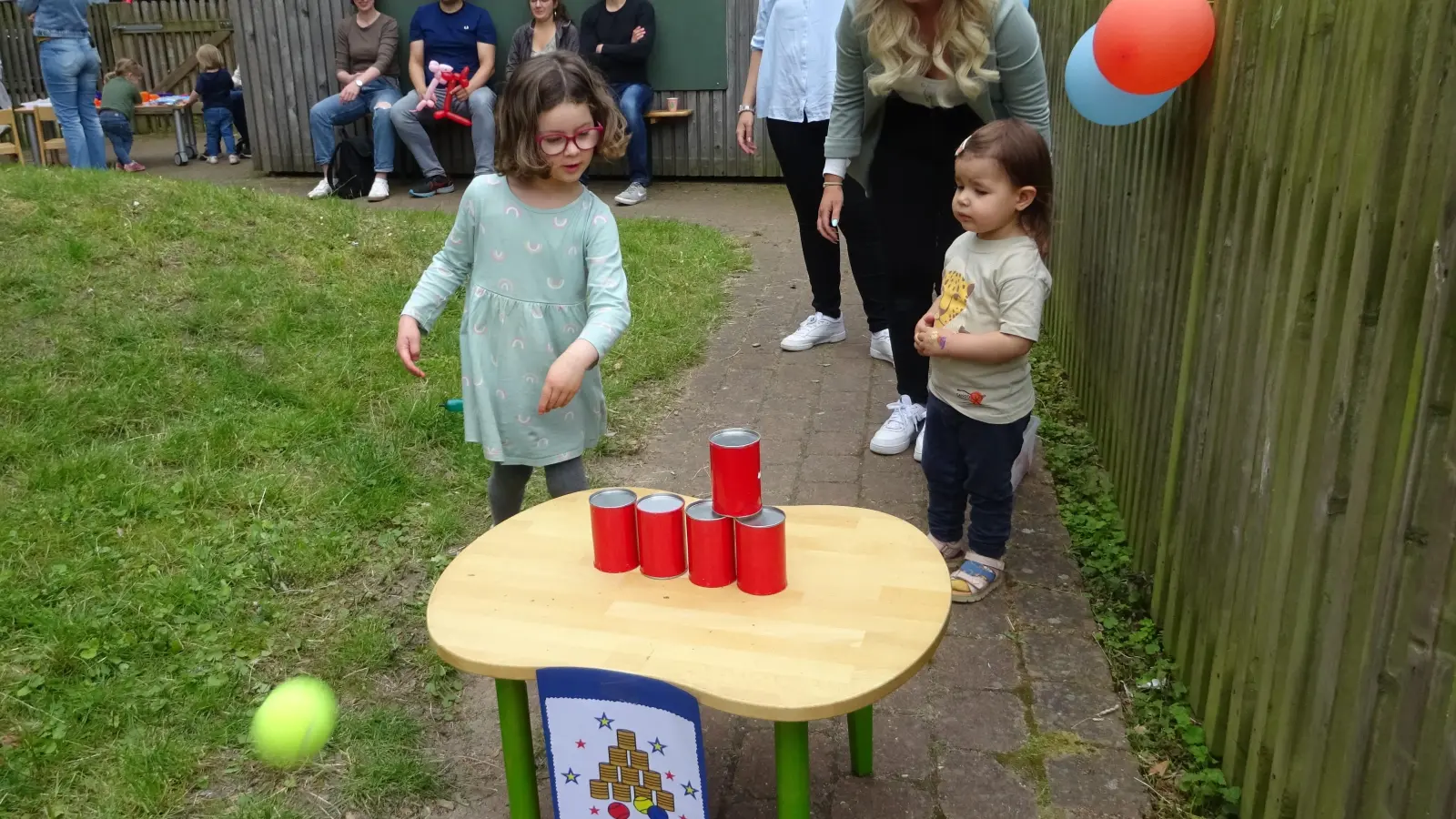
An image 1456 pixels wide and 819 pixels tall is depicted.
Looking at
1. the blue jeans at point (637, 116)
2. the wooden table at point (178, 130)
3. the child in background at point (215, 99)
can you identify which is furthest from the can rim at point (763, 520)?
the wooden table at point (178, 130)

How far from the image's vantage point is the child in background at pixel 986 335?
3.02m

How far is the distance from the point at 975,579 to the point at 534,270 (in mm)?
1594

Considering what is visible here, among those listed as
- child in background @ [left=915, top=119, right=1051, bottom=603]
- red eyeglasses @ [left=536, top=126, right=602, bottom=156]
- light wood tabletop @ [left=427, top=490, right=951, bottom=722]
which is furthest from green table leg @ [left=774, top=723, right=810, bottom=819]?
red eyeglasses @ [left=536, top=126, right=602, bottom=156]

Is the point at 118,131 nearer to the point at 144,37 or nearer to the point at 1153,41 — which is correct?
the point at 144,37

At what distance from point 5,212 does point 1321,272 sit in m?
6.55

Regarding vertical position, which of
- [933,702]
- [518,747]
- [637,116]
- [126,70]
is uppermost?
[126,70]

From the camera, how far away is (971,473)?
330 centimetres

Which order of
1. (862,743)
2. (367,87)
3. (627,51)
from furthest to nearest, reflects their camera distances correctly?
(367,87) → (627,51) → (862,743)

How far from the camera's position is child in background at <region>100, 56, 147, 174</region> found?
1177cm

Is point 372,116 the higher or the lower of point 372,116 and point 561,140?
the lower

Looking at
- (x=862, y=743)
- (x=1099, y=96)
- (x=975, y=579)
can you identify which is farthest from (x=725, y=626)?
(x=1099, y=96)

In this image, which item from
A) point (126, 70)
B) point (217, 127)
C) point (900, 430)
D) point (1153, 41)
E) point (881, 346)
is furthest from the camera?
point (126, 70)

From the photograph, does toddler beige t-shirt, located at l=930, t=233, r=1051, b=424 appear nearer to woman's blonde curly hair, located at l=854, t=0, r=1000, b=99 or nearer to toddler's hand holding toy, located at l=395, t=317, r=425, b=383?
woman's blonde curly hair, located at l=854, t=0, r=1000, b=99

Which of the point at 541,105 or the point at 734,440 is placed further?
the point at 541,105
